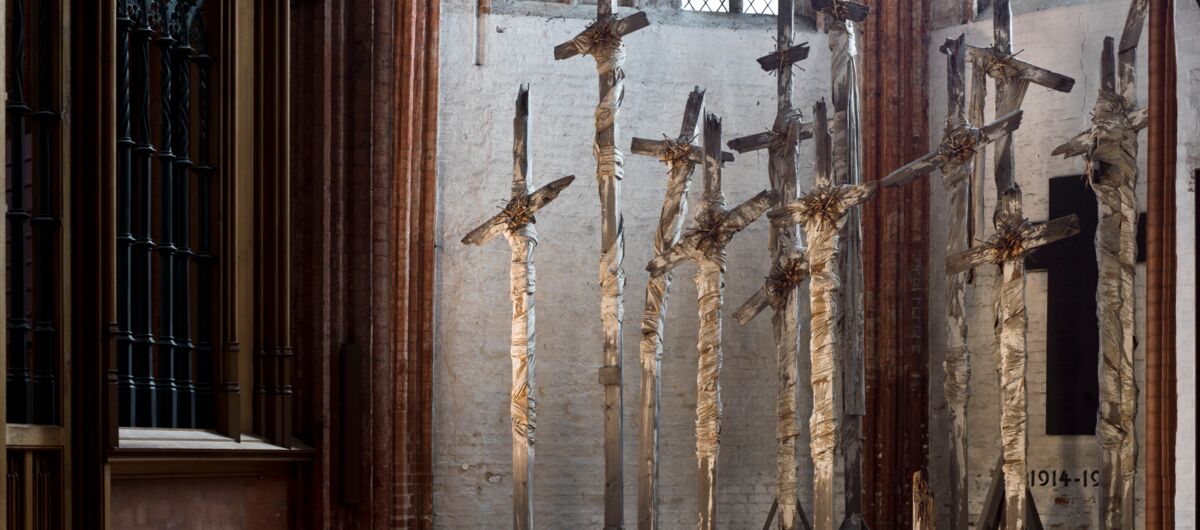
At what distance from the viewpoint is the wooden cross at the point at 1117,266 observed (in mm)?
10812

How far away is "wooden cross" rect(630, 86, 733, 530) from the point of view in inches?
463

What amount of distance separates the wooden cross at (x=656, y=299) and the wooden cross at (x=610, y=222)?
6.9 inches

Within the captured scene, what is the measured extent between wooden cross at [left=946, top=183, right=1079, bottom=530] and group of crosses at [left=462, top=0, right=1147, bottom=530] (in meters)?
0.01

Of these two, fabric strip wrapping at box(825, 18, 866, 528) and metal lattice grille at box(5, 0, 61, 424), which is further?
fabric strip wrapping at box(825, 18, 866, 528)

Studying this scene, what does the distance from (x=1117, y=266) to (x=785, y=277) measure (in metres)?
2.18

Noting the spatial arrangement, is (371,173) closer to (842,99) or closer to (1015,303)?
(842,99)

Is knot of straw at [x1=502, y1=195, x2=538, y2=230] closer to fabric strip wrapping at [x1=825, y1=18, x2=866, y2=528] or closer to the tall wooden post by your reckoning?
fabric strip wrapping at [x1=825, y1=18, x2=866, y2=528]

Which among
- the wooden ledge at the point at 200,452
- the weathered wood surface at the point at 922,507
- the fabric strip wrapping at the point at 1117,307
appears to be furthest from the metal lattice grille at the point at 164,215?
the fabric strip wrapping at the point at 1117,307

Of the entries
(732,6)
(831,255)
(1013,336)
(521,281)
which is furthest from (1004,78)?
(732,6)

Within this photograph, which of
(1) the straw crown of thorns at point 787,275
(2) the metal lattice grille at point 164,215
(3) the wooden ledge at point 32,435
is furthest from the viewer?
(1) the straw crown of thorns at point 787,275

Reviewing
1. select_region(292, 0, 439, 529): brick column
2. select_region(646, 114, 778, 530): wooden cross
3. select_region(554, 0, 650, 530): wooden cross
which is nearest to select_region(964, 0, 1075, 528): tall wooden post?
select_region(646, 114, 778, 530): wooden cross

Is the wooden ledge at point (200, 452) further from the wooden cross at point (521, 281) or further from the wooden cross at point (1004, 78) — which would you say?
the wooden cross at point (1004, 78)

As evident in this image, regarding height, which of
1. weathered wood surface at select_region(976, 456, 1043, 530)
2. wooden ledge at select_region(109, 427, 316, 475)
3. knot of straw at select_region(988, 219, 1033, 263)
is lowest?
weathered wood surface at select_region(976, 456, 1043, 530)

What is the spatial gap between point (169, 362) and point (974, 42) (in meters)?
7.44
